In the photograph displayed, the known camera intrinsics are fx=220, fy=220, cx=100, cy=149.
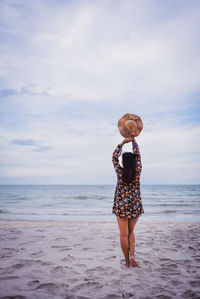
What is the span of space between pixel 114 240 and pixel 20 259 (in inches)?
101

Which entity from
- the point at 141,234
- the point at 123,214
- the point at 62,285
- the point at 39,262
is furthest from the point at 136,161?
the point at 141,234

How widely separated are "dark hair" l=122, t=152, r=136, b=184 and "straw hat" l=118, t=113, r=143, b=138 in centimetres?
44

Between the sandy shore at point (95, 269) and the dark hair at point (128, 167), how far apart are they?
57.2 inches

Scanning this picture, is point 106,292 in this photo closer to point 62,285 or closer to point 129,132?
point 62,285

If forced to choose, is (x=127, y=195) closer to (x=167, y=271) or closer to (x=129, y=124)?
(x=129, y=124)

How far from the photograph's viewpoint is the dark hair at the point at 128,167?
11.4ft

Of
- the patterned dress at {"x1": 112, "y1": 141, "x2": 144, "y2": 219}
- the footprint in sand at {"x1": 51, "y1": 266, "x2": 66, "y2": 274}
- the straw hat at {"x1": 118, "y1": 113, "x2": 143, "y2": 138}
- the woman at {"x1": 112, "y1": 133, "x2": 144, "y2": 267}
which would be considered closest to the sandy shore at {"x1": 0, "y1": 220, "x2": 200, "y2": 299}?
the footprint in sand at {"x1": 51, "y1": 266, "x2": 66, "y2": 274}

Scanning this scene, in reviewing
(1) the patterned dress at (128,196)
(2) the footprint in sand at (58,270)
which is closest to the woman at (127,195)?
(1) the patterned dress at (128,196)

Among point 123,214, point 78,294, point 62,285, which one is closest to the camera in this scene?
point 78,294

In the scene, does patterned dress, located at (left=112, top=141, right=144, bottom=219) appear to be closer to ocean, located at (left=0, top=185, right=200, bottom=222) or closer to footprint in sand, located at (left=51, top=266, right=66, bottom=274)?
footprint in sand, located at (left=51, top=266, right=66, bottom=274)

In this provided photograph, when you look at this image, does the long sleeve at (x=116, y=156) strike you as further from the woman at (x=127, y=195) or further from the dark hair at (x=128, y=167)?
the dark hair at (x=128, y=167)

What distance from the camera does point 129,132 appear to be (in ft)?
12.4

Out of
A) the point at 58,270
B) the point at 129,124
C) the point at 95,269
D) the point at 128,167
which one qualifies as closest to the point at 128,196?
the point at 128,167

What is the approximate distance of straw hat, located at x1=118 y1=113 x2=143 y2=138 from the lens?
147 inches
